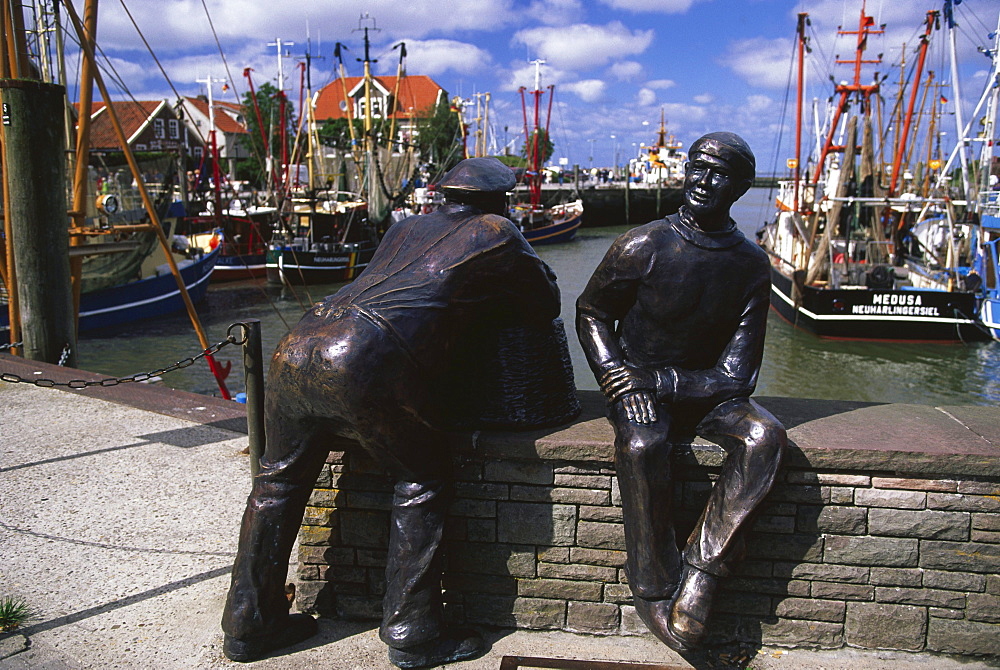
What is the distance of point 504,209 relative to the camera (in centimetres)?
330

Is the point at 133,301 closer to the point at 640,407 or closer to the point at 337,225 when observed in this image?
the point at 337,225

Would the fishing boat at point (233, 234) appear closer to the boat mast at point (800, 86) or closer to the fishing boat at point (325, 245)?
the fishing boat at point (325, 245)

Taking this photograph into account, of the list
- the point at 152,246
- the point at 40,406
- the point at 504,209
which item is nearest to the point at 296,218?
the point at 152,246

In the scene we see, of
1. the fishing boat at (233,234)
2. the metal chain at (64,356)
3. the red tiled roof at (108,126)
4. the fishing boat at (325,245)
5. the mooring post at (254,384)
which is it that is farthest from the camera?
the red tiled roof at (108,126)

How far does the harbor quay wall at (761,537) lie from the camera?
3.00 m

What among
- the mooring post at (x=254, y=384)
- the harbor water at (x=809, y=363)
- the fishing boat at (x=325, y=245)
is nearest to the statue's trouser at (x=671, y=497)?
the mooring post at (x=254, y=384)

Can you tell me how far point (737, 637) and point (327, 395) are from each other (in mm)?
1846

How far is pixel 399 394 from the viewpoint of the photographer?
277cm

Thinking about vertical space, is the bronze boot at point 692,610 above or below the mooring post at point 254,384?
below

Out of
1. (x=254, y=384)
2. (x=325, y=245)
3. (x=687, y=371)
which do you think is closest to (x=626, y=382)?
(x=687, y=371)

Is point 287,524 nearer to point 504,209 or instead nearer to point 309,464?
point 309,464

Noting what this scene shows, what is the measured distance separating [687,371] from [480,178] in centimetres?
109

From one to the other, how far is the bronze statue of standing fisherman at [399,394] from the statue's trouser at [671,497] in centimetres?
66

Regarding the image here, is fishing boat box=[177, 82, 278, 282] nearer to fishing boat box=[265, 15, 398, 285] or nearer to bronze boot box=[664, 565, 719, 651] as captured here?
fishing boat box=[265, 15, 398, 285]
